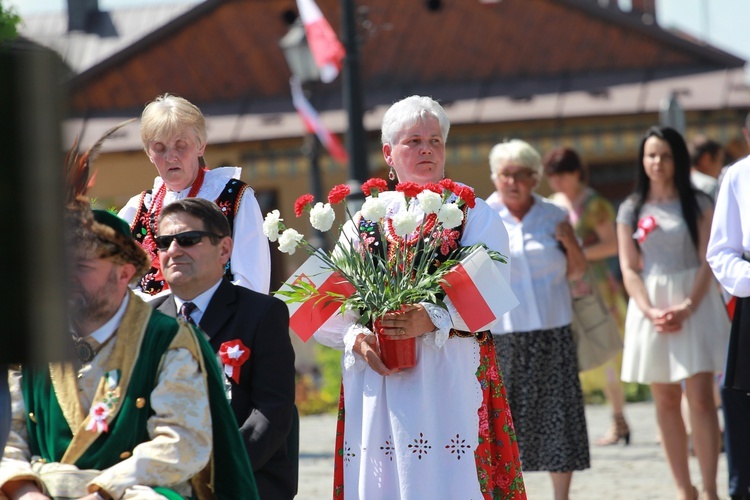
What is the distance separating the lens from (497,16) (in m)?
25.2

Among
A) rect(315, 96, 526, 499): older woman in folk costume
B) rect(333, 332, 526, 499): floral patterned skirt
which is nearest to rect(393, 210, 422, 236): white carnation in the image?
rect(315, 96, 526, 499): older woman in folk costume

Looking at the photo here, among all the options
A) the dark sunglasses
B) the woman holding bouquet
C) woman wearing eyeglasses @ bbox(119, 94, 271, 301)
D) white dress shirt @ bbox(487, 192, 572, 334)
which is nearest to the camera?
the dark sunglasses

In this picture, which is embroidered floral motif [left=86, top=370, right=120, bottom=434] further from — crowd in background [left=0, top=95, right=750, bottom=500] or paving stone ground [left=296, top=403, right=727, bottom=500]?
paving stone ground [left=296, top=403, right=727, bottom=500]

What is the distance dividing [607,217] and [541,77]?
15.4 meters

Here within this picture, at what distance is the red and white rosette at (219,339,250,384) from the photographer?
447 cm

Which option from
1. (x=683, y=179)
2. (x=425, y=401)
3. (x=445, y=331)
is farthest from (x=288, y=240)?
(x=683, y=179)

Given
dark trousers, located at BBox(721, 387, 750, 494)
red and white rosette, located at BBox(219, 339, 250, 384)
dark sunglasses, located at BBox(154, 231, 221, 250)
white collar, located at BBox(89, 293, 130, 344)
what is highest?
dark sunglasses, located at BBox(154, 231, 221, 250)

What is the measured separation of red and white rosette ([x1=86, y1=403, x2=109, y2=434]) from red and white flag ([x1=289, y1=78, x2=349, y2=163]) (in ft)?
48.6

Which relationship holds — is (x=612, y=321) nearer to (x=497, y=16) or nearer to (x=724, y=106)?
(x=724, y=106)

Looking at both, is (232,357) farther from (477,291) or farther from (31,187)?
(31,187)

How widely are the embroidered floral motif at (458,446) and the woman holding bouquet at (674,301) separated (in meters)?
2.67

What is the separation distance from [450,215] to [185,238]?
118 cm

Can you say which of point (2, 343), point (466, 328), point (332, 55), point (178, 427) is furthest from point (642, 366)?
point (332, 55)

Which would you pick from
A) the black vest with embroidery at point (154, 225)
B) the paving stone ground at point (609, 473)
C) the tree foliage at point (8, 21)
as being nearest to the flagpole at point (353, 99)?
the paving stone ground at point (609, 473)
